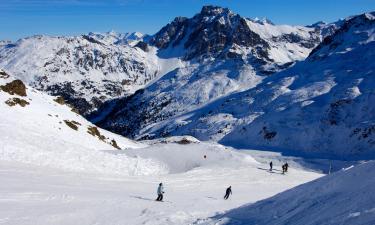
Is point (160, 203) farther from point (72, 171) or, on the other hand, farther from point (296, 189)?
point (72, 171)

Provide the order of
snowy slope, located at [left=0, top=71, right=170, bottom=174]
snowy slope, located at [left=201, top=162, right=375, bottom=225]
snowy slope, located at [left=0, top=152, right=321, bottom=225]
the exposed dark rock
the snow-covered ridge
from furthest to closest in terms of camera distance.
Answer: the exposed dark rock, the snow-covered ridge, snowy slope, located at [left=0, top=71, right=170, bottom=174], snowy slope, located at [left=0, top=152, right=321, bottom=225], snowy slope, located at [left=201, top=162, right=375, bottom=225]

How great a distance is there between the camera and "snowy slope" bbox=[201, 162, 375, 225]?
17828 millimetres

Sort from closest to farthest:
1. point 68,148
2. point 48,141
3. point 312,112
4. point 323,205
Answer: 1. point 323,205
2. point 68,148
3. point 48,141
4. point 312,112

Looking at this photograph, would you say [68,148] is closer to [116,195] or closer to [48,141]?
[48,141]

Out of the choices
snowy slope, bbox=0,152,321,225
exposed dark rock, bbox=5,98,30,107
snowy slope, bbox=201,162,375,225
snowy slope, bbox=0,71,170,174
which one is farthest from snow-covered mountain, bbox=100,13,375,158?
snowy slope, bbox=201,162,375,225

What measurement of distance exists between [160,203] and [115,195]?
12.9ft

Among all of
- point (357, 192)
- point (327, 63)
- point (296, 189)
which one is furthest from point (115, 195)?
point (327, 63)

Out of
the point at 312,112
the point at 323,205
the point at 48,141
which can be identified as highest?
the point at 312,112

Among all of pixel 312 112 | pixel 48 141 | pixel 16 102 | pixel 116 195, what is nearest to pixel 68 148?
pixel 48 141

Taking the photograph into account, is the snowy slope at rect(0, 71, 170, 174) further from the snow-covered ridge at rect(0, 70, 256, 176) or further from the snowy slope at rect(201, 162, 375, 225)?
the snowy slope at rect(201, 162, 375, 225)

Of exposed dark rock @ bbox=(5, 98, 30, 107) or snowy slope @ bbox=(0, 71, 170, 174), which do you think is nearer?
snowy slope @ bbox=(0, 71, 170, 174)

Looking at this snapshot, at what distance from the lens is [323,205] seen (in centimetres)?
2070

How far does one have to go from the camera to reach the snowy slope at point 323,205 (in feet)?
58.5

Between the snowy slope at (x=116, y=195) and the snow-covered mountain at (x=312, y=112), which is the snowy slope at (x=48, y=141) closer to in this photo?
the snowy slope at (x=116, y=195)
